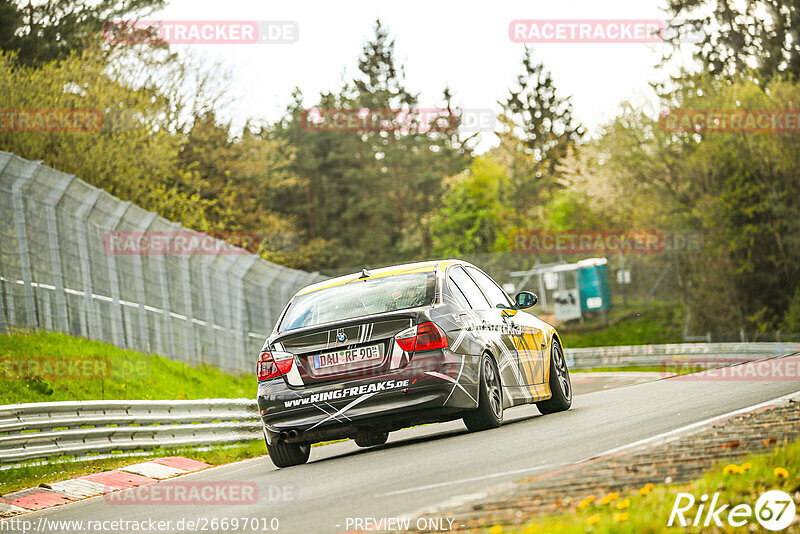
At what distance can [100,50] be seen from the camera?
1458 inches

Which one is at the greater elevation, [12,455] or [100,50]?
[100,50]

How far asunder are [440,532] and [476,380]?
416 cm

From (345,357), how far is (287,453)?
4.32 feet

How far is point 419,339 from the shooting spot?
9305mm

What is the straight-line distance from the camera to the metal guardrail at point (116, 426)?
11539mm

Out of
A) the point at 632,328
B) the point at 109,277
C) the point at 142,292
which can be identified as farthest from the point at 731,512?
the point at 632,328

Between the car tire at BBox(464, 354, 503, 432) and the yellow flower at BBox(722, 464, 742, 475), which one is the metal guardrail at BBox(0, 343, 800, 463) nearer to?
the car tire at BBox(464, 354, 503, 432)

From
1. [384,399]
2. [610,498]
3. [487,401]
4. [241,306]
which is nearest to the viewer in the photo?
[610,498]

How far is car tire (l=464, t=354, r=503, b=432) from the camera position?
32.1ft

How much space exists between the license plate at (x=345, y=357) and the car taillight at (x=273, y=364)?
10.8 inches

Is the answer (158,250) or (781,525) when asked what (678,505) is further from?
(158,250)

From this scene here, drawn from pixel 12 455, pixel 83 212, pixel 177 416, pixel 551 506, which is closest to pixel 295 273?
pixel 83 212

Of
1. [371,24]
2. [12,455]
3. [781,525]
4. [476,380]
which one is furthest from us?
[371,24]

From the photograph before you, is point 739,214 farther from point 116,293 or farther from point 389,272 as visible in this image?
point 389,272
